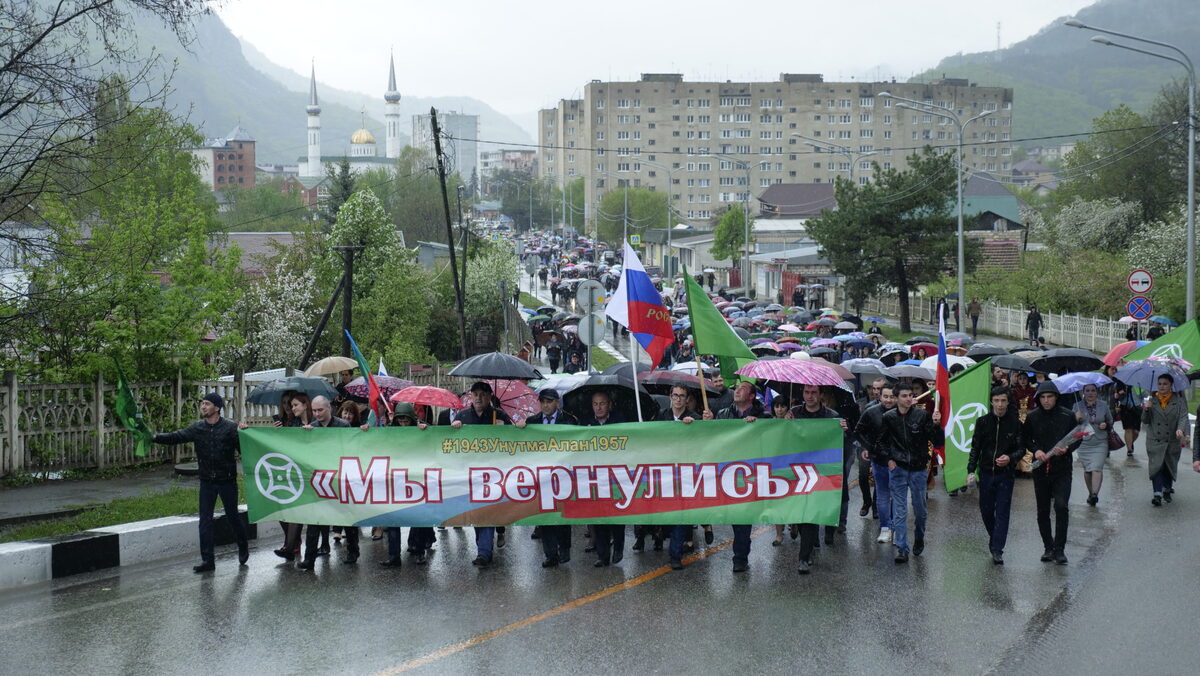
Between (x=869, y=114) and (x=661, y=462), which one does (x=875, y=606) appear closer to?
(x=661, y=462)

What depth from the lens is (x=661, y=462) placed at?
35.5ft

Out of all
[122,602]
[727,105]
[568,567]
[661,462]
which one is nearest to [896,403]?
[661,462]

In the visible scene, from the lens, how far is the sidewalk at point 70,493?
545 inches

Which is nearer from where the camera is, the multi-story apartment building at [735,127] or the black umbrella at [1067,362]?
the black umbrella at [1067,362]

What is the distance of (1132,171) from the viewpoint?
272 feet

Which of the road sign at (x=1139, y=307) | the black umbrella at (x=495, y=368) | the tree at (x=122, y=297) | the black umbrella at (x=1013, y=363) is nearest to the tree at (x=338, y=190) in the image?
the road sign at (x=1139, y=307)

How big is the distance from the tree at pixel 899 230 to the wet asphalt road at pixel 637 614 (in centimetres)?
3874

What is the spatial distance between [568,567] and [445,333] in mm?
41136

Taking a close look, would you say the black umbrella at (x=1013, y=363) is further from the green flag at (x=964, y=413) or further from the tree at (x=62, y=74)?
the tree at (x=62, y=74)

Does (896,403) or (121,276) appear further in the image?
(121,276)

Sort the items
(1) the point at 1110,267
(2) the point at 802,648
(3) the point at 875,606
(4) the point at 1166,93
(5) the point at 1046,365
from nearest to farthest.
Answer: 1. (2) the point at 802,648
2. (3) the point at 875,606
3. (5) the point at 1046,365
4. (1) the point at 1110,267
5. (4) the point at 1166,93

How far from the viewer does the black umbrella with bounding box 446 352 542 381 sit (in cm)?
1231

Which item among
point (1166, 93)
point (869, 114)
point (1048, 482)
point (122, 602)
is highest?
point (869, 114)

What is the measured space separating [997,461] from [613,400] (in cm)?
362
